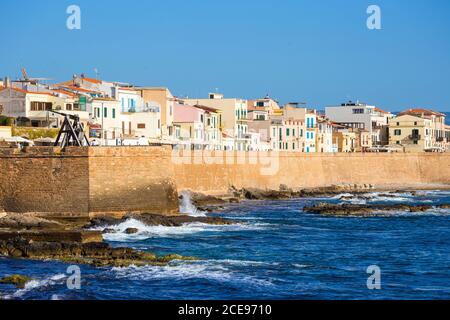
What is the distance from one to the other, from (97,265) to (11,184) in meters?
12.2

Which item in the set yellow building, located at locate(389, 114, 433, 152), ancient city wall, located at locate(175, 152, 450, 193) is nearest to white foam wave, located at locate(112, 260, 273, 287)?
ancient city wall, located at locate(175, 152, 450, 193)

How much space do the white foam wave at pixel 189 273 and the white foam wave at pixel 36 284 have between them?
1.70 meters

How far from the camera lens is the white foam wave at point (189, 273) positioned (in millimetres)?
26939

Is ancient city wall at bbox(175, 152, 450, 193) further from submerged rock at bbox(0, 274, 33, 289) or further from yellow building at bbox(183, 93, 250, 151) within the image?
submerged rock at bbox(0, 274, 33, 289)

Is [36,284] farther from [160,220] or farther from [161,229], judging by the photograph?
[160,220]

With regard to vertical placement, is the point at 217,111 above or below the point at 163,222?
above

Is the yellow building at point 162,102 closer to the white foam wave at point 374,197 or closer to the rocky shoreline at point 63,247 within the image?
the white foam wave at point 374,197

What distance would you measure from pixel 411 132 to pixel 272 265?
72987 mm

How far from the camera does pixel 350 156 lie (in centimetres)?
7388

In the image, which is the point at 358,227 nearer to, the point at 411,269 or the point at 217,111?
the point at 411,269

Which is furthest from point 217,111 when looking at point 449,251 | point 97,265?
point 97,265

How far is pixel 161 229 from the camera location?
3869cm

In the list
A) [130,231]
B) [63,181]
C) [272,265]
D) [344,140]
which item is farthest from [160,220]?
[344,140]

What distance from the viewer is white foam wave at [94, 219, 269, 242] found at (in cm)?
3588
